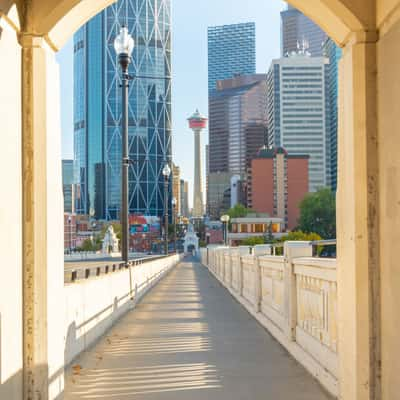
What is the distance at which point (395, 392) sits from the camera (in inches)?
170

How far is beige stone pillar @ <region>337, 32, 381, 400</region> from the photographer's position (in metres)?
4.73

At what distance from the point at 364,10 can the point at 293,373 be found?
411 centimetres

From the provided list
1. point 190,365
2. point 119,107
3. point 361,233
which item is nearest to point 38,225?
point 361,233

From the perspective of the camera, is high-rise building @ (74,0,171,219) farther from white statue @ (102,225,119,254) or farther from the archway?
the archway

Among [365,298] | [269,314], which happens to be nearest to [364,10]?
[365,298]

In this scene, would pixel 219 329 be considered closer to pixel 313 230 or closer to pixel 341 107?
pixel 341 107

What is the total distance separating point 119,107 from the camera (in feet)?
473

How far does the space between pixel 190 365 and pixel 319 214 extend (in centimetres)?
11720

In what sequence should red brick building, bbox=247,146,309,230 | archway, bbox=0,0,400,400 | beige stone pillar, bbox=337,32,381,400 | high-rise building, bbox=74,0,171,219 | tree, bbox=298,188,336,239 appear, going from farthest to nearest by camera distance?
1. red brick building, bbox=247,146,309,230
2. high-rise building, bbox=74,0,171,219
3. tree, bbox=298,188,336,239
4. beige stone pillar, bbox=337,32,381,400
5. archway, bbox=0,0,400,400

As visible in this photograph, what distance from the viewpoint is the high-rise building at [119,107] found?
142875 mm

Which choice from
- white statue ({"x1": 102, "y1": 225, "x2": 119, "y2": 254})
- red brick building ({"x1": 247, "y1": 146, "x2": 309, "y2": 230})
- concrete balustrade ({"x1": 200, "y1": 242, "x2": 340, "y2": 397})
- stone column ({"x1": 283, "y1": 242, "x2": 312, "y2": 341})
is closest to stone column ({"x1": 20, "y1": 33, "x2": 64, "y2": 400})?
concrete balustrade ({"x1": 200, "y1": 242, "x2": 340, "y2": 397})

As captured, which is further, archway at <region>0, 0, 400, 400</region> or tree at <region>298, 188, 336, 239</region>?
tree at <region>298, 188, 336, 239</region>

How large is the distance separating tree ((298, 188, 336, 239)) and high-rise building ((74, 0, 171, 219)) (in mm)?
39569

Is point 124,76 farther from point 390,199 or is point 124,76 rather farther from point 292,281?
point 390,199
